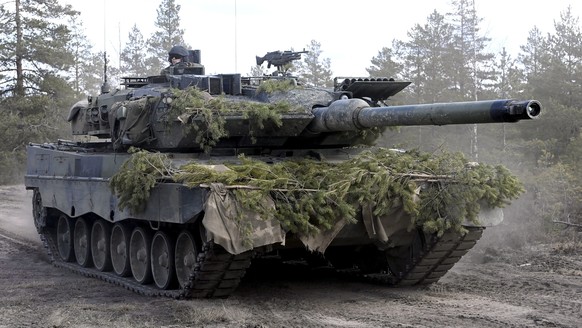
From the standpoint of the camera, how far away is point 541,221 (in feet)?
51.4

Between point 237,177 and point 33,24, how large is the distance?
2507 centimetres

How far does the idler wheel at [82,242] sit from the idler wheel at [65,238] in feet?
0.48

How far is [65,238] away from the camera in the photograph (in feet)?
46.4

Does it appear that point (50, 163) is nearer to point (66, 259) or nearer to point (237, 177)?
point (66, 259)

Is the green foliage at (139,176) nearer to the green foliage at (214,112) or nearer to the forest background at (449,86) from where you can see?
the green foliage at (214,112)

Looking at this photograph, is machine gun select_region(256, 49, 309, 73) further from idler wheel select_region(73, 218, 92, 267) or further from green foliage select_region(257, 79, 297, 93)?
idler wheel select_region(73, 218, 92, 267)

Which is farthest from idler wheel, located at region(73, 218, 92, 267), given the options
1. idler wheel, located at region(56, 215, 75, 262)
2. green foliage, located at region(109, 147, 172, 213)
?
green foliage, located at region(109, 147, 172, 213)

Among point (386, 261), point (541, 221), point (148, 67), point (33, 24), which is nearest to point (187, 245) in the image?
point (386, 261)

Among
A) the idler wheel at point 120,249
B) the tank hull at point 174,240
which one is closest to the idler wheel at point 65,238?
the tank hull at point 174,240

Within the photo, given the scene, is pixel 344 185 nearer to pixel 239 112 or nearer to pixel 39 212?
pixel 239 112

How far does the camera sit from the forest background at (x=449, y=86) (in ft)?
73.4

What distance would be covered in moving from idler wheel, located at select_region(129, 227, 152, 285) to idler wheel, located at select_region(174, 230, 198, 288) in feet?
2.64

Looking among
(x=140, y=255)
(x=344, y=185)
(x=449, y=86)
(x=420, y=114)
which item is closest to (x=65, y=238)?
(x=140, y=255)

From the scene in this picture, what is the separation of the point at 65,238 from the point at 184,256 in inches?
178
